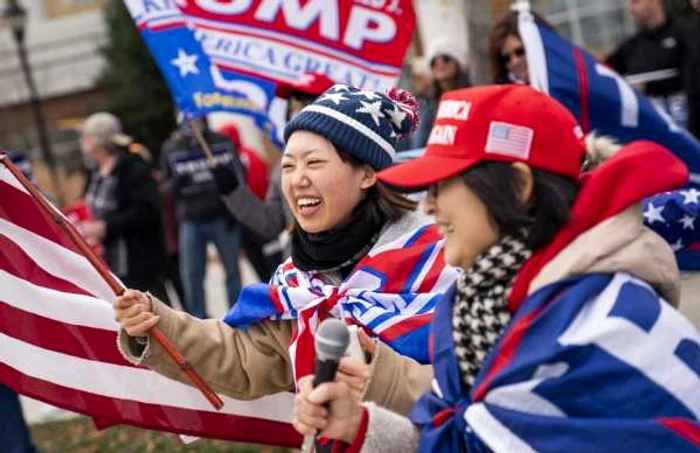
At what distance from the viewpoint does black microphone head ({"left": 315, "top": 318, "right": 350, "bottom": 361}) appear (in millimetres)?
2443

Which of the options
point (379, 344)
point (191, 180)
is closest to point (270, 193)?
point (191, 180)

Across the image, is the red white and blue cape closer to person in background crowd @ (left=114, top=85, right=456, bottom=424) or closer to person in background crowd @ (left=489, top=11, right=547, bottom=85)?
person in background crowd @ (left=114, top=85, right=456, bottom=424)

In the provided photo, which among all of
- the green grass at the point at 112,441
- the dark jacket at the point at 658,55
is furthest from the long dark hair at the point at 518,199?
the dark jacket at the point at 658,55

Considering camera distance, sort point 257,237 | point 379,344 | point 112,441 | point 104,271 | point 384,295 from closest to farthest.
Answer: point 379,344 < point 384,295 < point 104,271 < point 112,441 < point 257,237

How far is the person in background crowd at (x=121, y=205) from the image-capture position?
27.0 ft

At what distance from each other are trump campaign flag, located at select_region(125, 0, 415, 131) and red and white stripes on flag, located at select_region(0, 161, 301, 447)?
198 centimetres

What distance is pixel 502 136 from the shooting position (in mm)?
2545

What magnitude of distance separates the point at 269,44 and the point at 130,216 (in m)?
2.53

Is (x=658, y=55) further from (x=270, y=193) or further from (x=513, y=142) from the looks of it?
(x=513, y=142)

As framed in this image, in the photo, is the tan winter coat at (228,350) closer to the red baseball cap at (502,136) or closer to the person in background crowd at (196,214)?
the red baseball cap at (502,136)

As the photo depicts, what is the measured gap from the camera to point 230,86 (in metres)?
6.27

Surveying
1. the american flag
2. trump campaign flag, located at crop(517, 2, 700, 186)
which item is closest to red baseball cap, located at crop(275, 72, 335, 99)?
trump campaign flag, located at crop(517, 2, 700, 186)

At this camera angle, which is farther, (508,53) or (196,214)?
(196,214)

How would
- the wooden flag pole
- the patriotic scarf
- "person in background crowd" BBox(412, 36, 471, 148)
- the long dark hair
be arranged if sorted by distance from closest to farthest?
the long dark hair, the patriotic scarf, the wooden flag pole, "person in background crowd" BBox(412, 36, 471, 148)
